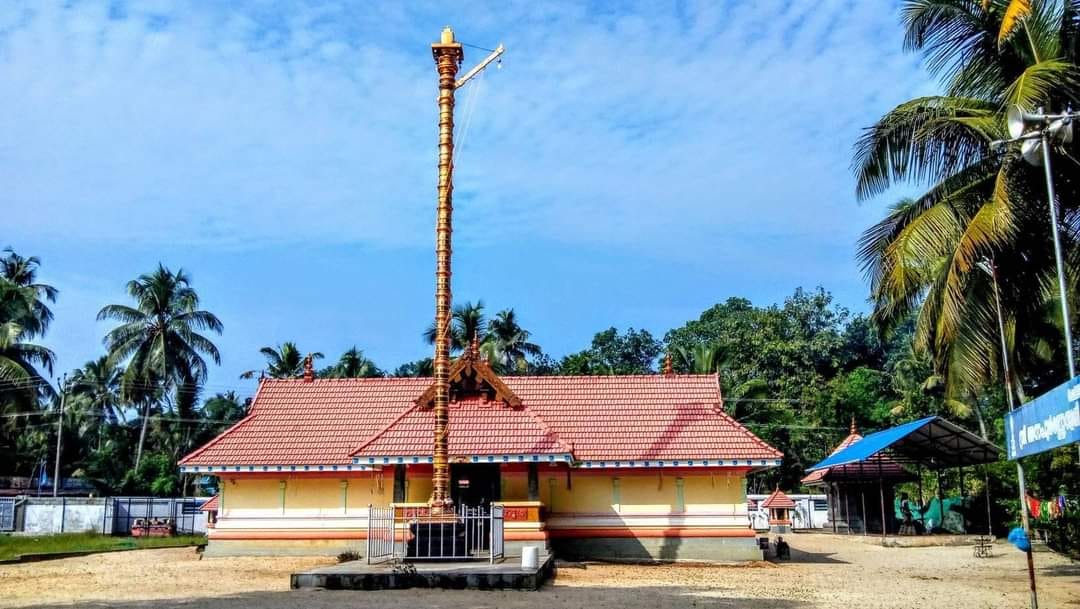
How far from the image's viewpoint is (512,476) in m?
23.2

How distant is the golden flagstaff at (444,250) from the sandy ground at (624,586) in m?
3.14

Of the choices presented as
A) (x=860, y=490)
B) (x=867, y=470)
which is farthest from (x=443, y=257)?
(x=860, y=490)

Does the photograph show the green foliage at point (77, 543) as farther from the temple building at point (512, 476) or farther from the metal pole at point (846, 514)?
the metal pole at point (846, 514)

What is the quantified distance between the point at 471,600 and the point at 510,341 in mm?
38466

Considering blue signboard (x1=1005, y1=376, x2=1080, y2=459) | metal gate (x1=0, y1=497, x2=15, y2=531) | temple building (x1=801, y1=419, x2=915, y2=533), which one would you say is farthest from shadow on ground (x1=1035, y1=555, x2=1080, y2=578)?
metal gate (x1=0, y1=497, x2=15, y2=531)

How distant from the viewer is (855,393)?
54812 millimetres

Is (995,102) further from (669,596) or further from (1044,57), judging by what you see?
(669,596)

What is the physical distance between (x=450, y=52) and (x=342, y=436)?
10.1m

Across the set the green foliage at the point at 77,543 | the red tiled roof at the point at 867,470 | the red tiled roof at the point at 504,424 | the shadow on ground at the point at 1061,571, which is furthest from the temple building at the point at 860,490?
the green foliage at the point at 77,543

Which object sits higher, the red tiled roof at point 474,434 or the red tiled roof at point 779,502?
the red tiled roof at point 474,434

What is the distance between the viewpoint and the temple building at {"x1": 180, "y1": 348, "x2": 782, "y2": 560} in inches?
904

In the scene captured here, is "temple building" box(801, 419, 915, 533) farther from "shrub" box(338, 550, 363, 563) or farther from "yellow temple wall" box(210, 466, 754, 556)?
"shrub" box(338, 550, 363, 563)

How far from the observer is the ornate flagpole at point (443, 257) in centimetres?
1914

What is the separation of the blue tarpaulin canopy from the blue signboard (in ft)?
58.0
